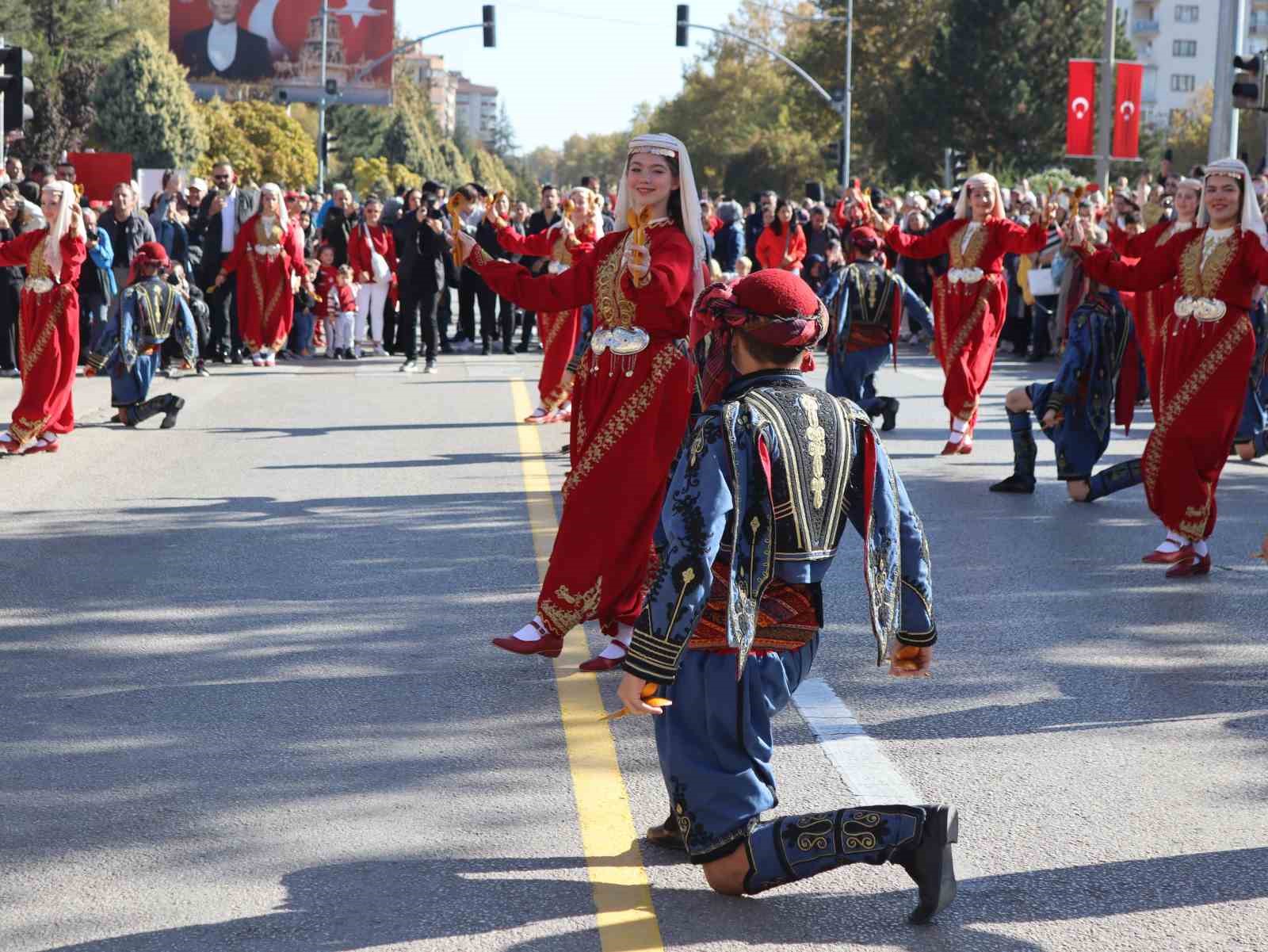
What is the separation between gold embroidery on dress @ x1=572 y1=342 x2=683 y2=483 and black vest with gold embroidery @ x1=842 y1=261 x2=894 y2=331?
718cm

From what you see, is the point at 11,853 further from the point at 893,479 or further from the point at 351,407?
the point at 351,407

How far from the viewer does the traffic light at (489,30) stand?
48.3m

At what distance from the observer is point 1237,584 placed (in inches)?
343

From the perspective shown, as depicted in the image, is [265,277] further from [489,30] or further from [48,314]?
[489,30]

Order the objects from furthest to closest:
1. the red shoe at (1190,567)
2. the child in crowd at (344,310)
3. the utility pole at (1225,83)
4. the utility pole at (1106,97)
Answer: the utility pole at (1106,97) → the child in crowd at (344,310) → the utility pole at (1225,83) → the red shoe at (1190,567)

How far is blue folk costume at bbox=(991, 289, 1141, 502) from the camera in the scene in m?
10.9

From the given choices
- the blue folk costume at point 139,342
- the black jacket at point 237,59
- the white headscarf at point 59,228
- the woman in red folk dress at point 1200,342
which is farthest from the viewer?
the black jacket at point 237,59

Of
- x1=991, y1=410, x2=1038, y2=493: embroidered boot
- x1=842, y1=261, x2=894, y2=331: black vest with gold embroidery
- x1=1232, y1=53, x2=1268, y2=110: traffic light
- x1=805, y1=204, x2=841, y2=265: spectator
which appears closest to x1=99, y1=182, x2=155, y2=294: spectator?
x1=842, y1=261, x2=894, y2=331: black vest with gold embroidery

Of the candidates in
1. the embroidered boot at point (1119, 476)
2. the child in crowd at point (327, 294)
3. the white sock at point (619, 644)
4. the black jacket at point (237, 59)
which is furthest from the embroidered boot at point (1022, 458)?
the black jacket at point (237, 59)

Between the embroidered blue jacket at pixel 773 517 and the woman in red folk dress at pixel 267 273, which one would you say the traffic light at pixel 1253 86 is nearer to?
the woman in red folk dress at pixel 267 273

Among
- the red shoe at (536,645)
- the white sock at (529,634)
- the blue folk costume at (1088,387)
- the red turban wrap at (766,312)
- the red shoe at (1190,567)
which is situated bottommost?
the red shoe at (1190,567)

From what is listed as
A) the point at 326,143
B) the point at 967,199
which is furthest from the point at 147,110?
the point at 967,199

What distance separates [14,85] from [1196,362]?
12274mm

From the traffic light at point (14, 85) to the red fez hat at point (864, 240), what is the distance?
8.21 m
